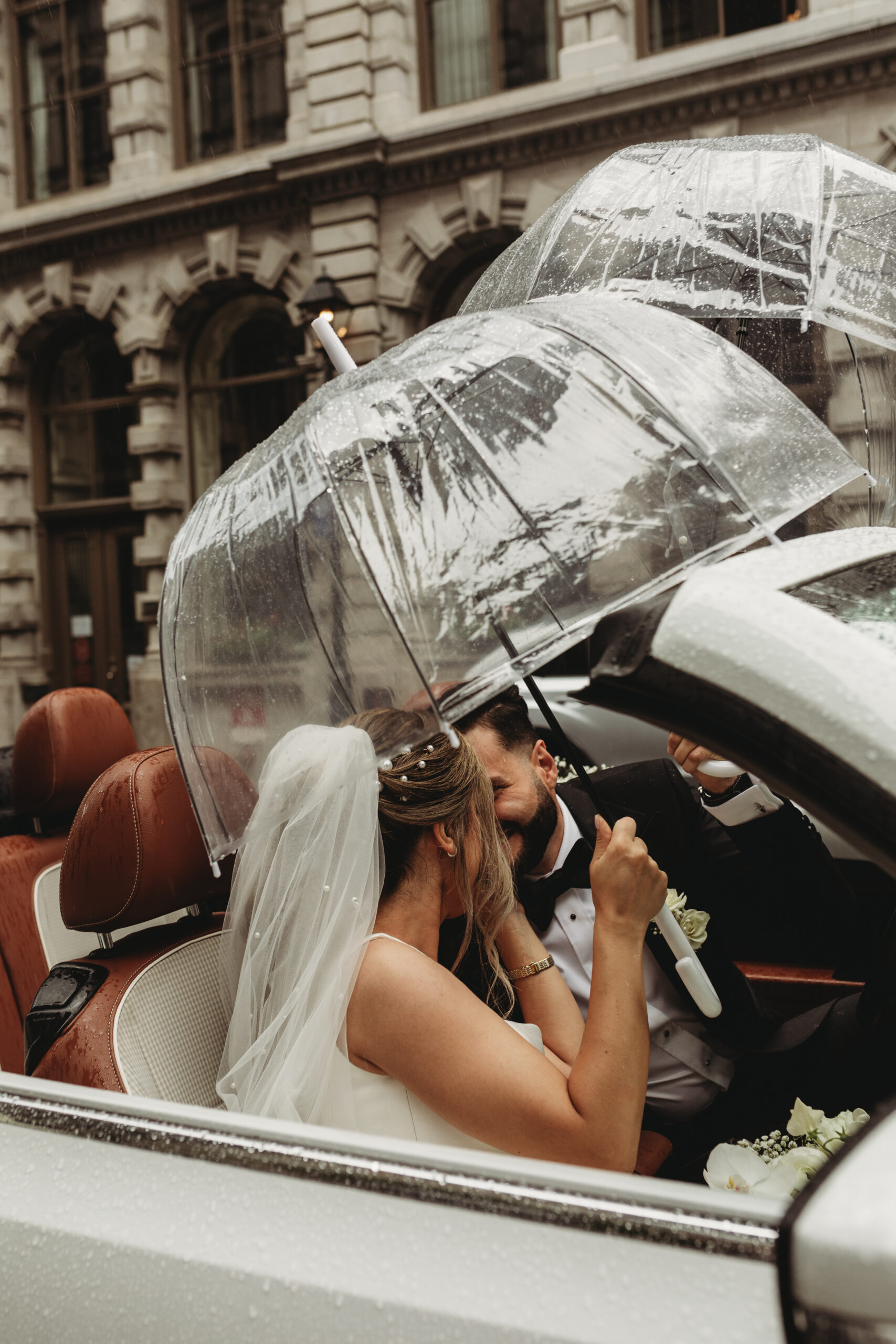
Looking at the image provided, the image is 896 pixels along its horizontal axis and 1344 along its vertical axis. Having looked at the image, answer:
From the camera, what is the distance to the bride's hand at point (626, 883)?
149cm

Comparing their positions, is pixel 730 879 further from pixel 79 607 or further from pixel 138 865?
pixel 79 607

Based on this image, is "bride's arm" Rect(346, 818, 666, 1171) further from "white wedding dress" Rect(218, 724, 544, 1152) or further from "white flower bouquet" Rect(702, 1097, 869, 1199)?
"white flower bouquet" Rect(702, 1097, 869, 1199)

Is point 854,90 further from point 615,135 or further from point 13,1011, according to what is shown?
point 13,1011

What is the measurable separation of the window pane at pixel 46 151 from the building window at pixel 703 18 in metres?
6.93

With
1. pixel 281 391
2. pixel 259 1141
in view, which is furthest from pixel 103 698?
pixel 281 391

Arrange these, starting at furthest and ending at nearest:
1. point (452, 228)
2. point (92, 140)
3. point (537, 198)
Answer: point (92, 140)
point (452, 228)
point (537, 198)

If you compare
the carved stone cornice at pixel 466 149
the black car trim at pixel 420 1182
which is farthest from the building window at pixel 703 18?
the black car trim at pixel 420 1182

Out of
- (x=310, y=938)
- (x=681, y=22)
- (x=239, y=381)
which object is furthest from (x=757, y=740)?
(x=239, y=381)

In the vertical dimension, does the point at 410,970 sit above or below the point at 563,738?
below

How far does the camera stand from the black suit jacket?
2.03 meters

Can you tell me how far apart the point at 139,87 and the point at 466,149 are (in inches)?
168

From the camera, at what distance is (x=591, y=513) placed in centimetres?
142

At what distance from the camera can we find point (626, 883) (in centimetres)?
149

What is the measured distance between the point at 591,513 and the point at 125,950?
3.98 feet
